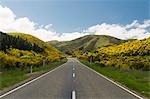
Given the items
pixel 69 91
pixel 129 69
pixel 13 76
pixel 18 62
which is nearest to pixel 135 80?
pixel 69 91

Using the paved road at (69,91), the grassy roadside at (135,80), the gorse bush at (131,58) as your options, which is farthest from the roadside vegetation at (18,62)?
the gorse bush at (131,58)

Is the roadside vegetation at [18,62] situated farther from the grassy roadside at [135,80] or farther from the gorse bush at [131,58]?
the gorse bush at [131,58]

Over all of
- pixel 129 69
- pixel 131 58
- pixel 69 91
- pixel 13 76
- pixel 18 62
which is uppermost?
pixel 131 58

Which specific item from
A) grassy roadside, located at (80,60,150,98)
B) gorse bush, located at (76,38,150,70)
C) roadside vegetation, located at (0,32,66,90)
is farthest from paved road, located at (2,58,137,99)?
gorse bush, located at (76,38,150,70)

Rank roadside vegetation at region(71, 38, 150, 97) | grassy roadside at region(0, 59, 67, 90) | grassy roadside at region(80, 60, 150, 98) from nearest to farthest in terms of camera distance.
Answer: grassy roadside at region(80, 60, 150, 98)
grassy roadside at region(0, 59, 67, 90)
roadside vegetation at region(71, 38, 150, 97)

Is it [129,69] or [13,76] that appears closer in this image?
[13,76]

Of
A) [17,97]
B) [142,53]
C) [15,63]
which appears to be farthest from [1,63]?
[142,53]

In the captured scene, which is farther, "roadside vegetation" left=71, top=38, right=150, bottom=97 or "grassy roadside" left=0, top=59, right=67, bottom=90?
"roadside vegetation" left=71, top=38, right=150, bottom=97

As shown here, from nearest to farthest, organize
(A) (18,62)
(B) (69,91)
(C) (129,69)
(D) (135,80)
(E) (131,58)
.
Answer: (B) (69,91), (D) (135,80), (C) (129,69), (A) (18,62), (E) (131,58)

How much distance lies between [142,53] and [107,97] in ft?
236

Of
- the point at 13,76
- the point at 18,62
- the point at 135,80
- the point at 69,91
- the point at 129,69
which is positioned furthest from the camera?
the point at 18,62

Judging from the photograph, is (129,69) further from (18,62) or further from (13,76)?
(18,62)

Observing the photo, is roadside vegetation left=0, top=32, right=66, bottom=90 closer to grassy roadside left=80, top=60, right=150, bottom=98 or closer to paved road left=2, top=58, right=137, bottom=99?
paved road left=2, top=58, right=137, bottom=99

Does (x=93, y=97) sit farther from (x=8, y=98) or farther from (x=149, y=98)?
(x=8, y=98)
